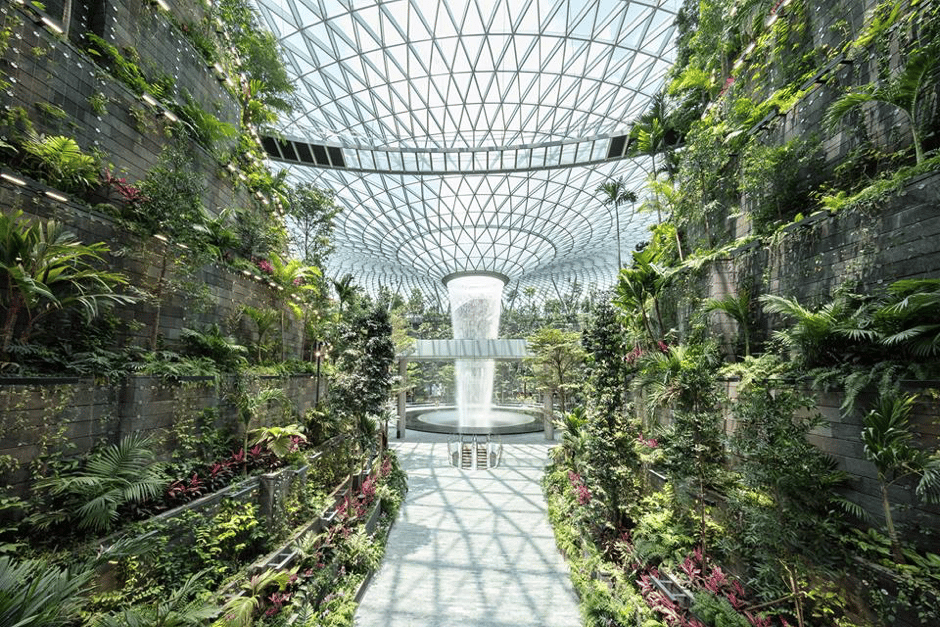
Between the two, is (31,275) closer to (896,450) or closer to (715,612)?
(715,612)

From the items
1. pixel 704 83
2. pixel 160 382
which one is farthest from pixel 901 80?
pixel 160 382

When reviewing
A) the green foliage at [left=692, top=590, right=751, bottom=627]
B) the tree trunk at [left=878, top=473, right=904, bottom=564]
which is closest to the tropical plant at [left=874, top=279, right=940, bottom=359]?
the tree trunk at [left=878, top=473, right=904, bottom=564]

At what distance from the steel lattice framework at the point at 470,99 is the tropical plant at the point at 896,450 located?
21226 mm

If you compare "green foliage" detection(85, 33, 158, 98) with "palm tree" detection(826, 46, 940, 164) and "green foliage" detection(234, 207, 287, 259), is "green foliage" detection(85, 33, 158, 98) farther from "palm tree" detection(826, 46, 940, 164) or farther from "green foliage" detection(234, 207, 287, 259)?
"palm tree" detection(826, 46, 940, 164)

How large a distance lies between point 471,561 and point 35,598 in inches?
342

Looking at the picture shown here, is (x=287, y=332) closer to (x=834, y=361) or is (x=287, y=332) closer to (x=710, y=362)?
(x=710, y=362)

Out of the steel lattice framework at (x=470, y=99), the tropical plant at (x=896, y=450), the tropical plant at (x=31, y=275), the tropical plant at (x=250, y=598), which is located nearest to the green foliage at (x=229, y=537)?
the tropical plant at (x=250, y=598)

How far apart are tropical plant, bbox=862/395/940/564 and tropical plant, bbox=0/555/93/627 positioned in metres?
8.83

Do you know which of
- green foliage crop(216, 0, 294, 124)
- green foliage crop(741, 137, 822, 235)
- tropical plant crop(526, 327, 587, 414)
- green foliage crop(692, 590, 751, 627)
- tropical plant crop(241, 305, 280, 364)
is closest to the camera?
green foliage crop(692, 590, 751, 627)

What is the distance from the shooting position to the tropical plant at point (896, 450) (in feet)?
14.9

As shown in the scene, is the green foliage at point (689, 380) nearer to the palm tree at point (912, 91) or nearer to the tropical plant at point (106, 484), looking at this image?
the palm tree at point (912, 91)

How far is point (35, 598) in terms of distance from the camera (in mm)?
3410

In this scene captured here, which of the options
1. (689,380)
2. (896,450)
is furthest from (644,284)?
(896,450)

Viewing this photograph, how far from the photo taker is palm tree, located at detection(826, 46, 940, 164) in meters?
5.64
